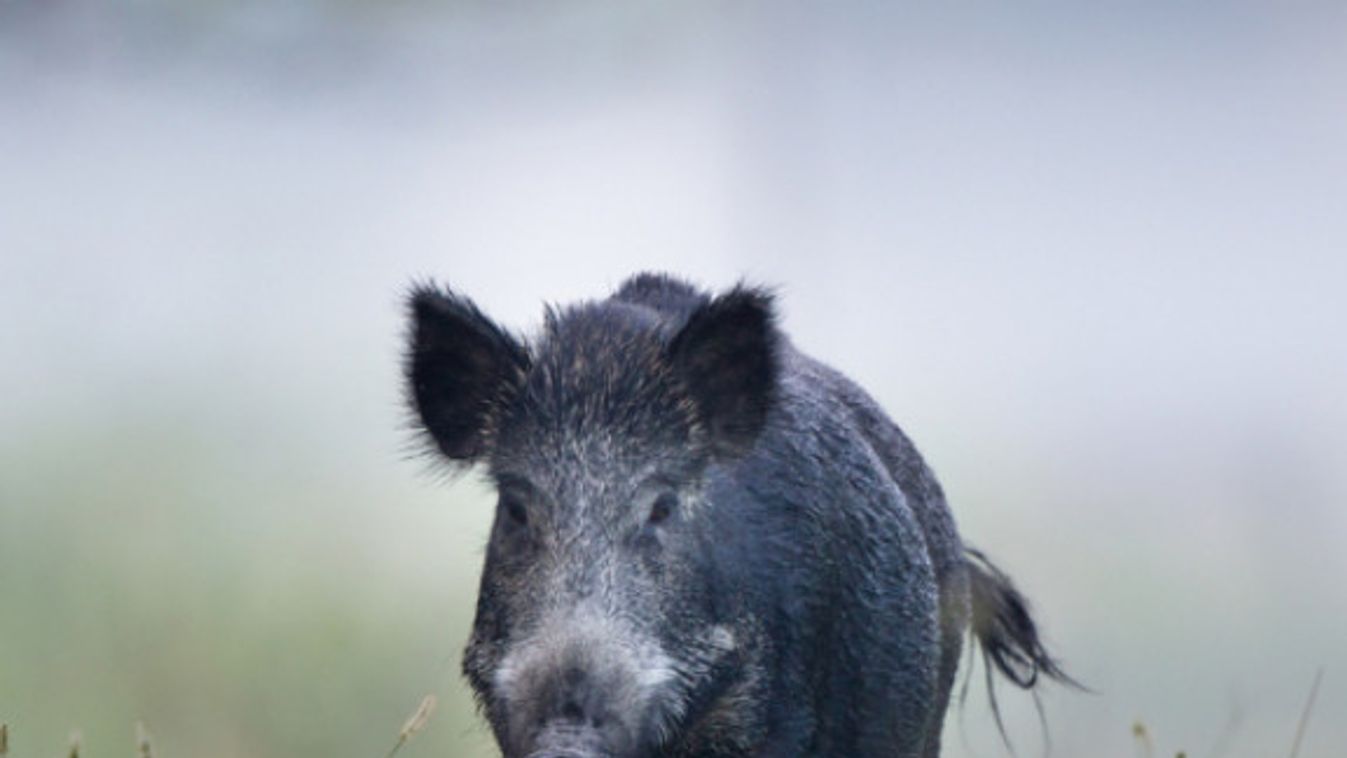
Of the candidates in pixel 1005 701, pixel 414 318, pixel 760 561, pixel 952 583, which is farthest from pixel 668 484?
pixel 1005 701

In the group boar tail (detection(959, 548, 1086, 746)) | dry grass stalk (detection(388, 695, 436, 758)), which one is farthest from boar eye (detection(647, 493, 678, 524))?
boar tail (detection(959, 548, 1086, 746))

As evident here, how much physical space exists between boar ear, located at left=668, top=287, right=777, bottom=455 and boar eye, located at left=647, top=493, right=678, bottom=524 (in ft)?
0.75

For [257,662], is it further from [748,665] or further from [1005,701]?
[748,665]

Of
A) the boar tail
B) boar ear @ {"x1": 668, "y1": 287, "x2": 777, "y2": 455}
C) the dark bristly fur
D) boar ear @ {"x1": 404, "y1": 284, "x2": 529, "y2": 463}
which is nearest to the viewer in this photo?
the dark bristly fur

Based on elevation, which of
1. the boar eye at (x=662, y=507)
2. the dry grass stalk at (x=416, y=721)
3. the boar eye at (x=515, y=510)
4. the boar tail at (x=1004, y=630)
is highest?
the boar eye at (x=662, y=507)

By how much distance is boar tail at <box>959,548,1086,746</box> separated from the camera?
28.7 ft

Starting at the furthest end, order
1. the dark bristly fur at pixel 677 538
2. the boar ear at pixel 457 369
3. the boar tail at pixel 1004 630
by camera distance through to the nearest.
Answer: the boar tail at pixel 1004 630
the boar ear at pixel 457 369
the dark bristly fur at pixel 677 538

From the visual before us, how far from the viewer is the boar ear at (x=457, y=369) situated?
23.5 feet

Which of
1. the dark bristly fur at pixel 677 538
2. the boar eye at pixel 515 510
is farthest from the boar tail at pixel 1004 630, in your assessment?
the boar eye at pixel 515 510

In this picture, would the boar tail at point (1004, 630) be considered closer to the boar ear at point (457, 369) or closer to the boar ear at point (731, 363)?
the boar ear at point (731, 363)

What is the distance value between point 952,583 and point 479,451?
1457 mm

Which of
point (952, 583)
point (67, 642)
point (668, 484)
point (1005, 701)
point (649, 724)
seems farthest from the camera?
point (67, 642)

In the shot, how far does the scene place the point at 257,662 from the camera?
13320 mm

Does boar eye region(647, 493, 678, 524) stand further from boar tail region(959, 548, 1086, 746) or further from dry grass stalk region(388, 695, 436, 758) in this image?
boar tail region(959, 548, 1086, 746)
